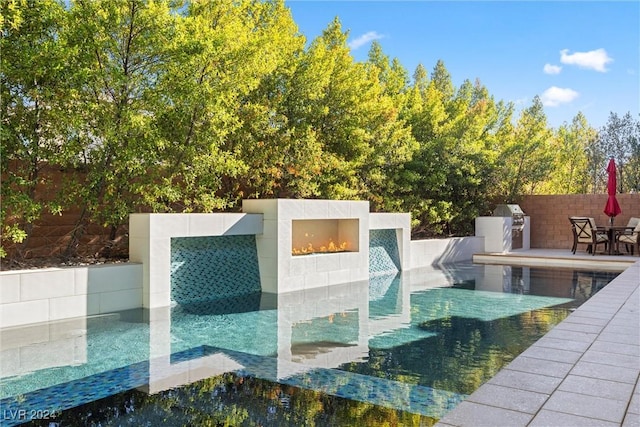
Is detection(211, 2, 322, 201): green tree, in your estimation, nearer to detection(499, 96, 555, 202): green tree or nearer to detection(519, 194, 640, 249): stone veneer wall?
detection(499, 96, 555, 202): green tree

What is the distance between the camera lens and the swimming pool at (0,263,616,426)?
398 cm

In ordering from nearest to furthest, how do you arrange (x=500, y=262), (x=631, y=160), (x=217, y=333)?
1. (x=217, y=333)
2. (x=500, y=262)
3. (x=631, y=160)

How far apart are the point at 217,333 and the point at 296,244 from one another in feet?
17.7

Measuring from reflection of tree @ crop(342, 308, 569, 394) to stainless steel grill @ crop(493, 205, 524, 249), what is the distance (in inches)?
409

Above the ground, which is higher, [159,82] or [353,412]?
[159,82]

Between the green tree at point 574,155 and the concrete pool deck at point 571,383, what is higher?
the green tree at point 574,155

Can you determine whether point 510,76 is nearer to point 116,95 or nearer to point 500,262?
point 500,262

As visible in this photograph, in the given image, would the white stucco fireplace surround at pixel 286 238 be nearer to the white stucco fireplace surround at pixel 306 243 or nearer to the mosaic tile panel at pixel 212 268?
the white stucco fireplace surround at pixel 306 243

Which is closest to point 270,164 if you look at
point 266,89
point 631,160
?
point 266,89

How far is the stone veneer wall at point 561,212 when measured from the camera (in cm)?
1767

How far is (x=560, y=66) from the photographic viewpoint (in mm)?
50562

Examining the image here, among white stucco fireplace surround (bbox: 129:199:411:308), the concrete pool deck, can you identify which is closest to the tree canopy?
white stucco fireplace surround (bbox: 129:199:411:308)

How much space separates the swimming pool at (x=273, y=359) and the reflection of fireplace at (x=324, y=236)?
247 cm

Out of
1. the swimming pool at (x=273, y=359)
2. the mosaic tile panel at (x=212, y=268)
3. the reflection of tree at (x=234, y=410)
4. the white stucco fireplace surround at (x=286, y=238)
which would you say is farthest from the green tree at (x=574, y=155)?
the reflection of tree at (x=234, y=410)
